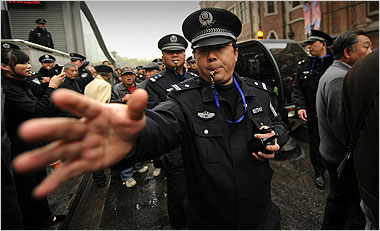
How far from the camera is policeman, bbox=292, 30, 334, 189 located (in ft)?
11.1

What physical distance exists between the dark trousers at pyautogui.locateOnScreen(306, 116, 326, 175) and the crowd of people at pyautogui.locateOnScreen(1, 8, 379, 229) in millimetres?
1175

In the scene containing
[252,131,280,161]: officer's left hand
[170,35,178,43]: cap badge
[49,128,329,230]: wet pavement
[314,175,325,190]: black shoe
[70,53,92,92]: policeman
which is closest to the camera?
[252,131,280,161]: officer's left hand

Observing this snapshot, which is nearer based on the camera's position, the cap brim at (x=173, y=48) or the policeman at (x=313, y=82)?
the cap brim at (x=173, y=48)

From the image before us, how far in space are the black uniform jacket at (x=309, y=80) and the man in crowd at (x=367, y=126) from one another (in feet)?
6.76

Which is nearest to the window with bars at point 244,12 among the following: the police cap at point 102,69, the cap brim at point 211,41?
the police cap at point 102,69

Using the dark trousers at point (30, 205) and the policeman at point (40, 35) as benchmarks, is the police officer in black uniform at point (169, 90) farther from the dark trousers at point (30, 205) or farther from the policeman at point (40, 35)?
the policeman at point (40, 35)

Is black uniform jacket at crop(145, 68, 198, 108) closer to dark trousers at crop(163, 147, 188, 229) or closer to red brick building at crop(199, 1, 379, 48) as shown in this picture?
dark trousers at crop(163, 147, 188, 229)

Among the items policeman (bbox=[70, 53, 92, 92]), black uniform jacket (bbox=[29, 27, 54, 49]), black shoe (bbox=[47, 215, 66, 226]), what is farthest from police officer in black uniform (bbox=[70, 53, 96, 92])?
black uniform jacket (bbox=[29, 27, 54, 49])

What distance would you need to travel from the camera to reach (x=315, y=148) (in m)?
3.47

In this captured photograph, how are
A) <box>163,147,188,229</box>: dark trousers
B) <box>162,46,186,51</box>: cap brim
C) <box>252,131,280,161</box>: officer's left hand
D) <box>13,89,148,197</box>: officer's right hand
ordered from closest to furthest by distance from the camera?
<box>13,89,148,197</box>: officer's right hand, <box>252,131,280,161</box>: officer's left hand, <box>163,147,188,229</box>: dark trousers, <box>162,46,186,51</box>: cap brim

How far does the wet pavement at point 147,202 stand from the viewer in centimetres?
275

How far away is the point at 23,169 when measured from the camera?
572 millimetres

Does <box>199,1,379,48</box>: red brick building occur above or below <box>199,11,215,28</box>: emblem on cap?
above

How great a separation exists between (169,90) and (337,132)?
1727 mm
